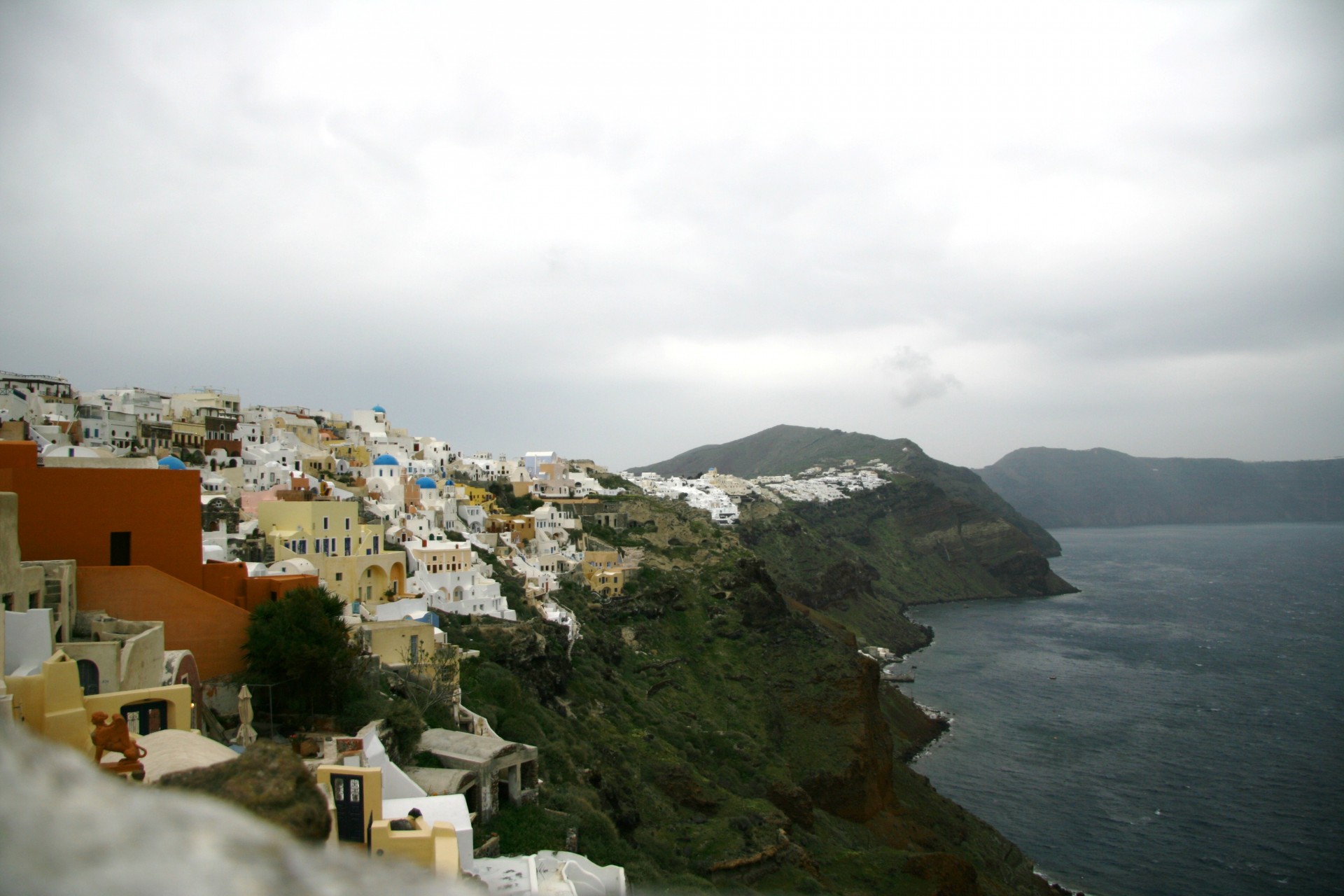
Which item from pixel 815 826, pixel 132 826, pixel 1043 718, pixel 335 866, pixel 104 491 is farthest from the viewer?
pixel 1043 718

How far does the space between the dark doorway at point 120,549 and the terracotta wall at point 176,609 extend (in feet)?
2.17

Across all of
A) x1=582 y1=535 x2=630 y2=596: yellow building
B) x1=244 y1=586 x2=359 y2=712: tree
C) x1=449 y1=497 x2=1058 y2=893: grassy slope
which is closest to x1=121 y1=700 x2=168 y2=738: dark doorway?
x1=244 y1=586 x2=359 y2=712: tree

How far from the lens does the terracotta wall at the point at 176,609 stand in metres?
16.4

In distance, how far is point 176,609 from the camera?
56.4 ft

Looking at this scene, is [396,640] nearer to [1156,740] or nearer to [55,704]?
[55,704]

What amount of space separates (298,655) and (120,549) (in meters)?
4.84

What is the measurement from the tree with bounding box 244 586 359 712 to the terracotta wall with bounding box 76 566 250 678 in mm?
468

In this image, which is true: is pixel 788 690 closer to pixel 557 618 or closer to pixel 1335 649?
pixel 557 618

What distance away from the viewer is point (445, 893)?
1.62 meters

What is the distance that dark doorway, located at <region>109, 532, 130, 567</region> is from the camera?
17531 millimetres

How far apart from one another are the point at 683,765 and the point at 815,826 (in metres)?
8.03

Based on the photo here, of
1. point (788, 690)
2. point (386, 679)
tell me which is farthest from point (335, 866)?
point (788, 690)

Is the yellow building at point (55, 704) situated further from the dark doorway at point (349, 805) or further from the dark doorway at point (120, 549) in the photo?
the dark doorway at point (120, 549)

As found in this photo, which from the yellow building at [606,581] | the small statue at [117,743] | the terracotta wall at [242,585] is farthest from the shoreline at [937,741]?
the small statue at [117,743]
